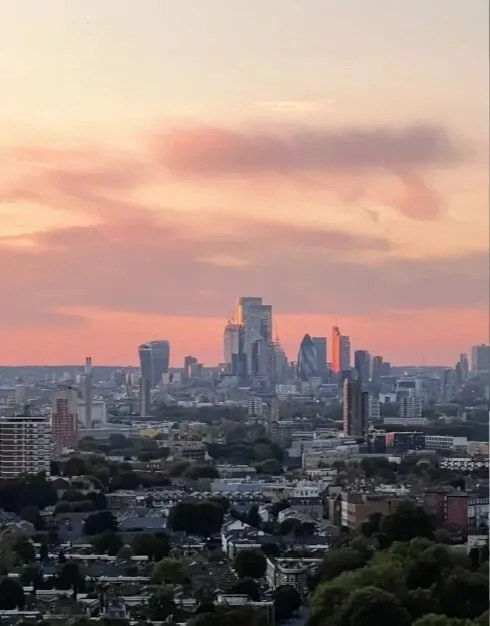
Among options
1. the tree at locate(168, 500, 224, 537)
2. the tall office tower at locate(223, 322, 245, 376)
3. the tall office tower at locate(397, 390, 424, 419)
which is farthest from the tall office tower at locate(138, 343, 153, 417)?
the tall office tower at locate(397, 390, 424, 419)

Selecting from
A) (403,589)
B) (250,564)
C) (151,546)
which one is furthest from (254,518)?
(403,589)

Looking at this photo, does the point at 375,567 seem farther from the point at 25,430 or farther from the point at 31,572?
the point at 25,430

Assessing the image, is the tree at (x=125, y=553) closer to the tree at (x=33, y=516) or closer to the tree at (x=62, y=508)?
the tree at (x=33, y=516)

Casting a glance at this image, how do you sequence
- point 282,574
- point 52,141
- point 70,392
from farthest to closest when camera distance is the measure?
1. point 70,392
2. point 282,574
3. point 52,141

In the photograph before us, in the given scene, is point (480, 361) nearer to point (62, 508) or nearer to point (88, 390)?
point (62, 508)

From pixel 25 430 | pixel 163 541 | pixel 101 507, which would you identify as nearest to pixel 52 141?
pixel 163 541

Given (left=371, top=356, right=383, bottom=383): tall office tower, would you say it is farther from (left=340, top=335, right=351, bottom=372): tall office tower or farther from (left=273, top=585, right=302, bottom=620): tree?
(left=273, top=585, right=302, bottom=620): tree

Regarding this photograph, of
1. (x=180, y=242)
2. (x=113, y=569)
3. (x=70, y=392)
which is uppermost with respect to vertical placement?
(x=180, y=242)

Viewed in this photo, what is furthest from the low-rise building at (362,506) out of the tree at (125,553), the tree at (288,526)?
the tree at (125,553)
